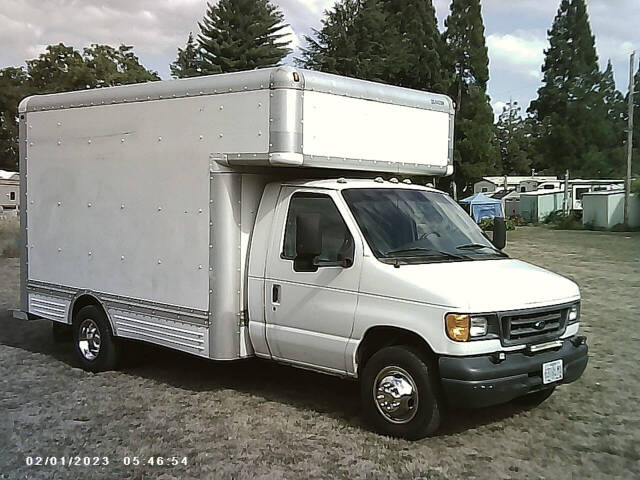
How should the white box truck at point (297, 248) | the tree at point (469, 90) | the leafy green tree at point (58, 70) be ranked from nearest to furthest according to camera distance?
the white box truck at point (297, 248), the leafy green tree at point (58, 70), the tree at point (469, 90)

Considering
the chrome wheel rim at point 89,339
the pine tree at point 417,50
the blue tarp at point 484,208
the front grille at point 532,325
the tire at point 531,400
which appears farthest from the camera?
the pine tree at point 417,50

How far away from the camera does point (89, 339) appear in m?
9.01

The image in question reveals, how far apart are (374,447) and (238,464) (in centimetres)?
112

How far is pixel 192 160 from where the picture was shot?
25.3ft

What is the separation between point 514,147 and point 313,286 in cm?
9015

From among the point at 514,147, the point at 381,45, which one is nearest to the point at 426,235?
the point at 381,45

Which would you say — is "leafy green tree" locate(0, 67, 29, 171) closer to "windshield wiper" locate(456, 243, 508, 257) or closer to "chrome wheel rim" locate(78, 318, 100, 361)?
"chrome wheel rim" locate(78, 318, 100, 361)

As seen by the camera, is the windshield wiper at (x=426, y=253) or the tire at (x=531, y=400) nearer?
the windshield wiper at (x=426, y=253)

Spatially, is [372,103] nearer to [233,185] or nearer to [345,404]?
[233,185]

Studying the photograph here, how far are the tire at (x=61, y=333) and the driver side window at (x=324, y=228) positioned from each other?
432 centimetres

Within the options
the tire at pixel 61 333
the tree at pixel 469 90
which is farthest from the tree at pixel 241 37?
the tire at pixel 61 333

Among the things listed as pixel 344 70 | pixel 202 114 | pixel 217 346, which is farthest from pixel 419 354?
pixel 344 70

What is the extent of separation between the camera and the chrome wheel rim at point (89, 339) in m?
8.91

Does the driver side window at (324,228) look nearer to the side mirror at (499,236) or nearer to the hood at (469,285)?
the hood at (469,285)
